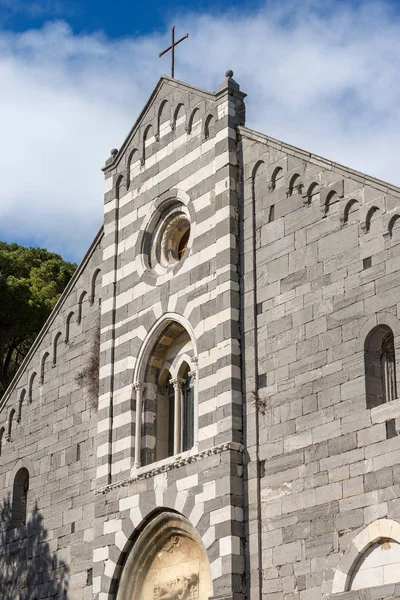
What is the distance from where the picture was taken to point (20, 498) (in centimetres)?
2472

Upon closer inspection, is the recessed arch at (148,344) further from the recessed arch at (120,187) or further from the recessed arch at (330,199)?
the recessed arch at (330,199)

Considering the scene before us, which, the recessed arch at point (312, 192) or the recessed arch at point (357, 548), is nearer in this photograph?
the recessed arch at point (357, 548)

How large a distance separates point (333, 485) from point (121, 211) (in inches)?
334

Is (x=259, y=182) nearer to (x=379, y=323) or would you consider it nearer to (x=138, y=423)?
(x=379, y=323)

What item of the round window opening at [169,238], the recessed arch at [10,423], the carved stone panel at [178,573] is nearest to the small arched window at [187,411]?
the carved stone panel at [178,573]

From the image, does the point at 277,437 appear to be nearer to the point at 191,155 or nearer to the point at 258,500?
the point at 258,500

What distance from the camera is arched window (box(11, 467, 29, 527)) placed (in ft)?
80.2

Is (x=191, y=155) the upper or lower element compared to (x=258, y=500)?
upper

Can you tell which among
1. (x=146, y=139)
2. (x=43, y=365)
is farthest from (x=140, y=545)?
(x=146, y=139)

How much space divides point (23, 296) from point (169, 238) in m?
12.5

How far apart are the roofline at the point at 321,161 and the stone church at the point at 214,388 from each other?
0.04 metres

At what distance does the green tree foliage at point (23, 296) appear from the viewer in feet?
111

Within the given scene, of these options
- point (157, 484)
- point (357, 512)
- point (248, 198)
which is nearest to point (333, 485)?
point (357, 512)

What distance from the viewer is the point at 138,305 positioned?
22250 millimetres
